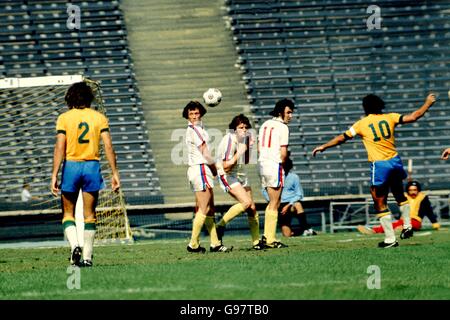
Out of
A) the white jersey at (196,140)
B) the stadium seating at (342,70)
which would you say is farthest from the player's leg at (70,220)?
the stadium seating at (342,70)

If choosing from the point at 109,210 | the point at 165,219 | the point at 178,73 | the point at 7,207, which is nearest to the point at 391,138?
the point at 109,210

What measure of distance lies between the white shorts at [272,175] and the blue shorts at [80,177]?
360cm

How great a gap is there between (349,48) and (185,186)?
6.15 meters

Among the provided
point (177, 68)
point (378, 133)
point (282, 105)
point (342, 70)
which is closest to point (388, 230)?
point (378, 133)

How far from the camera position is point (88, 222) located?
10.4 metres

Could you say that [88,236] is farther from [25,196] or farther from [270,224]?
[25,196]

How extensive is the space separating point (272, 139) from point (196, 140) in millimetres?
1100

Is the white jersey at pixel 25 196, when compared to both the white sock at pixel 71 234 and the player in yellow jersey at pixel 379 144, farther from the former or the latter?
the white sock at pixel 71 234

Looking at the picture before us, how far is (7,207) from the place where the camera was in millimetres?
21641

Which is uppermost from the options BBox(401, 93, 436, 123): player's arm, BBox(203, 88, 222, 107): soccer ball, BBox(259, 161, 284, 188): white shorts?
BBox(203, 88, 222, 107): soccer ball

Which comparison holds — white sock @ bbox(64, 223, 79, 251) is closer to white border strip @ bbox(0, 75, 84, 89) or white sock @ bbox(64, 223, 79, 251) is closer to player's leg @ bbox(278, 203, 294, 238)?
white border strip @ bbox(0, 75, 84, 89)

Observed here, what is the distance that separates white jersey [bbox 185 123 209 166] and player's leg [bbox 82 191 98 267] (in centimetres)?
286

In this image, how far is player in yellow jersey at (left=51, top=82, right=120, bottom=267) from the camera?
10266 mm

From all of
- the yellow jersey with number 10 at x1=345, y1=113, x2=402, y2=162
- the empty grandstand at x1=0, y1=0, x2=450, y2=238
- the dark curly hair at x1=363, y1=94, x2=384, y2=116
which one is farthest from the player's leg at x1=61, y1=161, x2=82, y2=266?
the empty grandstand at x1=0, y1=0, x2=450, y2=238
